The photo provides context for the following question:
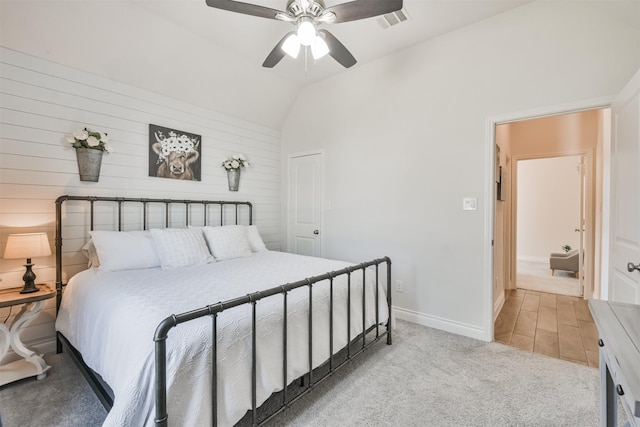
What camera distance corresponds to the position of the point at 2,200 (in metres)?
2.34

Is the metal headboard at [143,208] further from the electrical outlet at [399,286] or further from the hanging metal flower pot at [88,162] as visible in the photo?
the electrical outlet at [399,286]

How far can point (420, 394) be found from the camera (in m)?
1.96

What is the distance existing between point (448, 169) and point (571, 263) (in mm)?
4572

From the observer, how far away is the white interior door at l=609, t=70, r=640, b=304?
178cm

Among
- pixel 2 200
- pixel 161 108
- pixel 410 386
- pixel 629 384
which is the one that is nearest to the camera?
pixel 629 384

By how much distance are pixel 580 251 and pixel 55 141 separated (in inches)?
264

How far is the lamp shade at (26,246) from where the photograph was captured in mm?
2107

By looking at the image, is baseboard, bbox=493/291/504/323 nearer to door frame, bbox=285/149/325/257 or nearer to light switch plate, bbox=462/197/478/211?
light switch plate, bbox=462/197/478/211

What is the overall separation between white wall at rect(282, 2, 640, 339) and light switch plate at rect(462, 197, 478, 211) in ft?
0.13

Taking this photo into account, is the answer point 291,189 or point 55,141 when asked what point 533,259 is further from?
point 55,141

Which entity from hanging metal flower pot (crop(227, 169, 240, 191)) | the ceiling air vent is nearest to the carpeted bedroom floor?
hanging metal flower pot (crop(227, 169, 240, 191))

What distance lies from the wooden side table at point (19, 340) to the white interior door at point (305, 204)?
9.26 feet

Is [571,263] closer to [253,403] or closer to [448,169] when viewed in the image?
[448,169]

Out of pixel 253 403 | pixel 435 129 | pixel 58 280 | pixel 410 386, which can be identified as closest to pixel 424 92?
pixel 435 129
